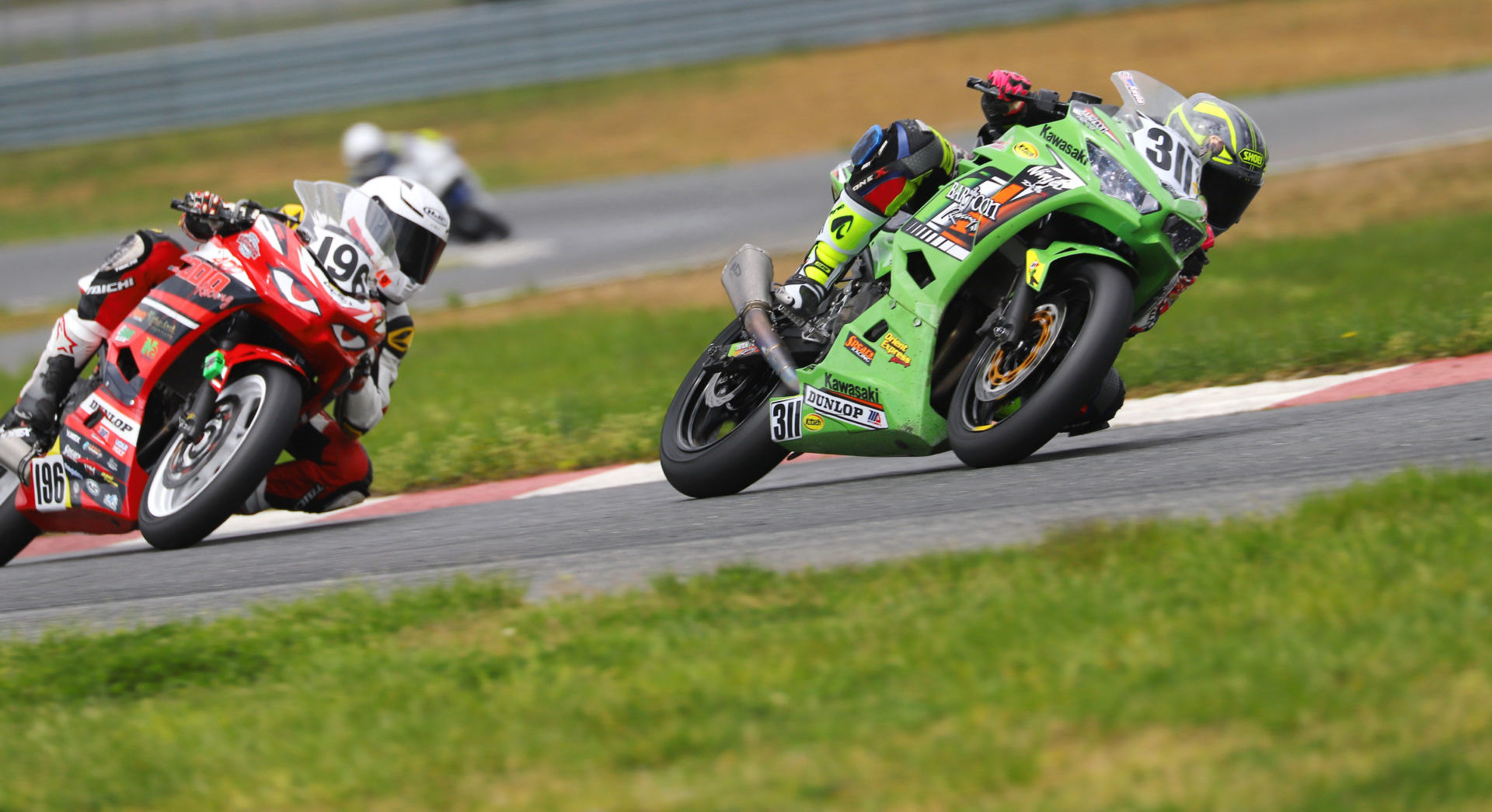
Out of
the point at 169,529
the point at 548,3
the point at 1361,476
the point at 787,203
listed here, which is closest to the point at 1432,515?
the point at 1361,476

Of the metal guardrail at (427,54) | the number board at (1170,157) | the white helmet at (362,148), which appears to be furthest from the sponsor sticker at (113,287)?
the metal guardrail at (427,54)

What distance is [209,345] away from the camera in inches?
250

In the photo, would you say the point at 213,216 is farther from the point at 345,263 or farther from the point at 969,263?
the point at 969,263

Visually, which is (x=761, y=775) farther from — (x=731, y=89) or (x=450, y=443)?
(x=731, y=89)

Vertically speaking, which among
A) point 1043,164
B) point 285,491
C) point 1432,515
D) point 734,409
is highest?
point 1043,164

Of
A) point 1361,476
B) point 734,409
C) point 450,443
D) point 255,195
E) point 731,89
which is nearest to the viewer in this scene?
point 1361,476

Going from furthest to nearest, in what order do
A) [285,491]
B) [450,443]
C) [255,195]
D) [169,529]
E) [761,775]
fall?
1. [255,195]
2. [450,443]
3. [285,491]
4. [169,529]
5. [761,775]

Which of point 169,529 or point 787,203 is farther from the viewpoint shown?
point 787,203


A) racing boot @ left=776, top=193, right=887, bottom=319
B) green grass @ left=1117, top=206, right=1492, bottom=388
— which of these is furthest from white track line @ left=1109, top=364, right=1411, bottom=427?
racing boot @ left=776, top=193, right=887, bottom=319

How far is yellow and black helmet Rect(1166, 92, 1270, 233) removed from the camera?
578 cm

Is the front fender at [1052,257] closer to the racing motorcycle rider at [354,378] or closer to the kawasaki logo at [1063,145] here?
the kawasaki logo at [1063,145]

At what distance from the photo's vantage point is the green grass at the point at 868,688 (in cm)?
273

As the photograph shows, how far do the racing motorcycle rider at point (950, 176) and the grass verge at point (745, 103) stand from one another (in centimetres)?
1558

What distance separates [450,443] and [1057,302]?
13.7 feet
